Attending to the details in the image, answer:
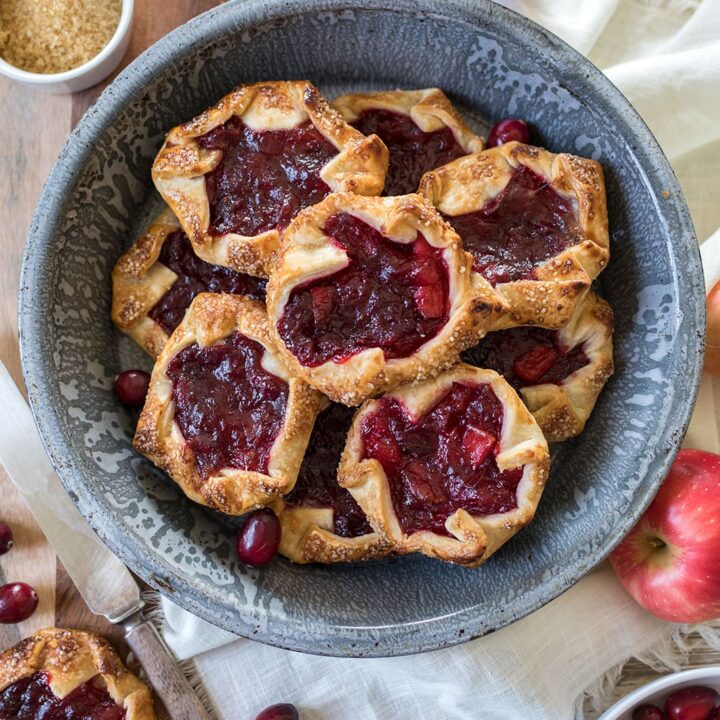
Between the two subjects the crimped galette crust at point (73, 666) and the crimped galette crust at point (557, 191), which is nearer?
the crimped galette crust at point (557, 191)

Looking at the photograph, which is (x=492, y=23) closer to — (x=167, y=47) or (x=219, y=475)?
(x=167, y=47)

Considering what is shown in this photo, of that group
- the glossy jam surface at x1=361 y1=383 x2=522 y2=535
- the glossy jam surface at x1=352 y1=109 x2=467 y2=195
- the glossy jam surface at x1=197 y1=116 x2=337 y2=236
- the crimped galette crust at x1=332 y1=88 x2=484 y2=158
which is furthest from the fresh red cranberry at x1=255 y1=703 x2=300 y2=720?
the crimped galette crust at x1=332 y1=88 x2=484 y2=158

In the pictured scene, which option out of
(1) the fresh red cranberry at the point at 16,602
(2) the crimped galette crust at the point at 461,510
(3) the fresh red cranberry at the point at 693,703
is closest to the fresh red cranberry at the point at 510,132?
(2) the crimped galette crust at the point at 461,510

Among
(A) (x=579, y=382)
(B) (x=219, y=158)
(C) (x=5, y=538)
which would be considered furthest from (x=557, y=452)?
(C) (x=5, y=538)

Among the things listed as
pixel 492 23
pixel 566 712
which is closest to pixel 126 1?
pixel 492 23

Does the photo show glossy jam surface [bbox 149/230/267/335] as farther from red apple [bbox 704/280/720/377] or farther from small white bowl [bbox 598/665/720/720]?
small white bowl [bbox 598/665/720/720]

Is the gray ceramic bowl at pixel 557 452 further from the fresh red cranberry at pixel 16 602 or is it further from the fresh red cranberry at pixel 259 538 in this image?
the fresh red cranberry at pixel 16 602
